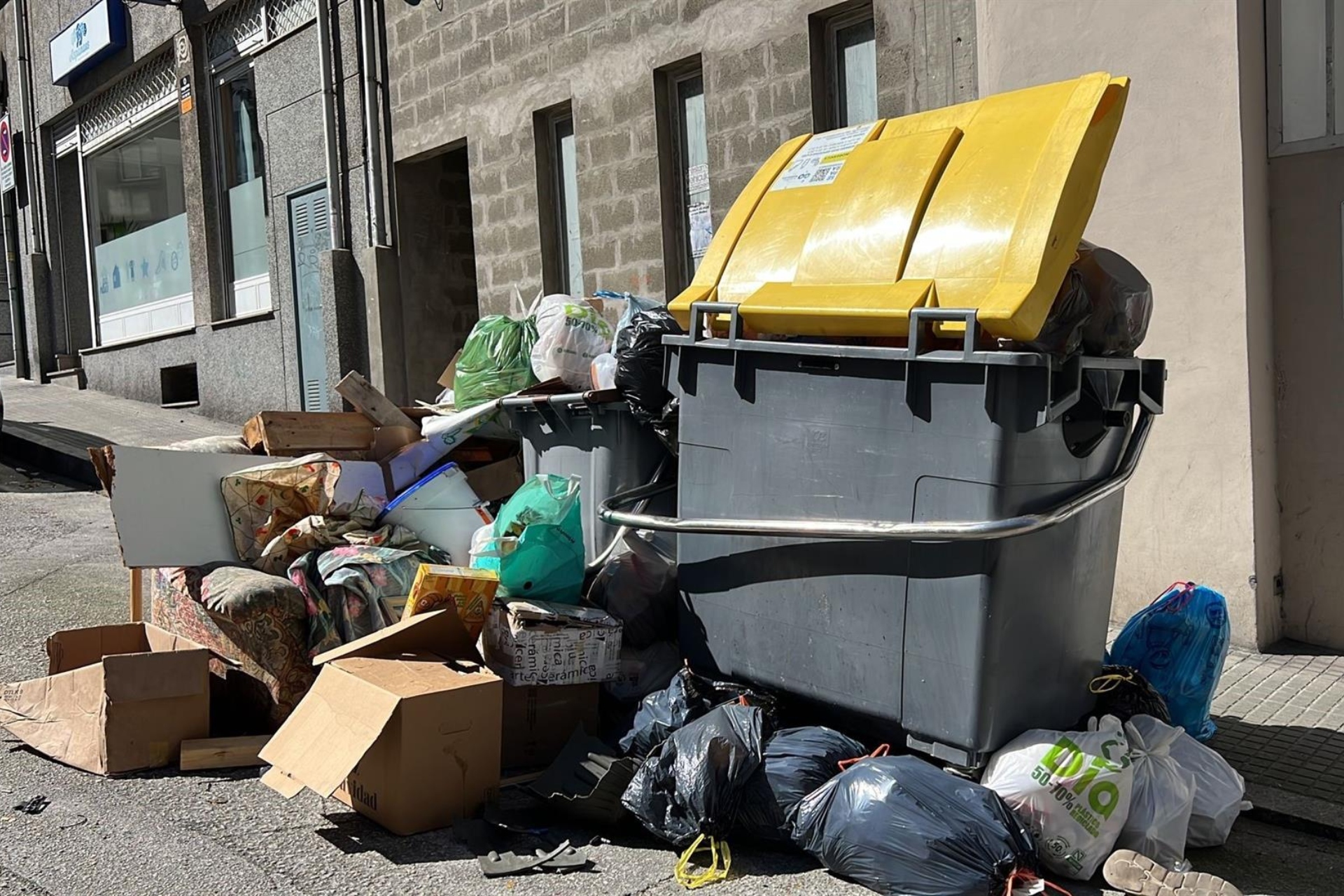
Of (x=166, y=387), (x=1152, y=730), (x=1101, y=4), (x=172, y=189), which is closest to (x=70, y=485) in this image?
(x=166, y=387)

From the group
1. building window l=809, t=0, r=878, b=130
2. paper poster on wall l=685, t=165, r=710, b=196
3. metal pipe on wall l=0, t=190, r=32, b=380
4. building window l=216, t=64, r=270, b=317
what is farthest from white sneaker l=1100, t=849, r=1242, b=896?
metal pipe on wall l=0, t=190, r=32, b=380

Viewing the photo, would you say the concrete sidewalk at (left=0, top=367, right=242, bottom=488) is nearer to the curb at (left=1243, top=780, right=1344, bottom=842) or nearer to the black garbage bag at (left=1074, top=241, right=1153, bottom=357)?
the black garbage bag at (left=1074, top=241, right=1153, bottom=357)

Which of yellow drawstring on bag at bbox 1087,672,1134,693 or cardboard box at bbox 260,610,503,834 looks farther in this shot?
yellow drawstring on bag at bbox 1087,672,1134,693

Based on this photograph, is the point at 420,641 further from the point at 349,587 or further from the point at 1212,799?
the point at 1212,799

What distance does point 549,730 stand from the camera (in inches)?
149

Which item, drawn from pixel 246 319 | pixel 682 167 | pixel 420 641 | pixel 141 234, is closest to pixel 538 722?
pixel 420 641

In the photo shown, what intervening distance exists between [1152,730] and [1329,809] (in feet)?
2.00

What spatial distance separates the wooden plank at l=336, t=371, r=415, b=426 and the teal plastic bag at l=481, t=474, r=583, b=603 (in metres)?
1.20

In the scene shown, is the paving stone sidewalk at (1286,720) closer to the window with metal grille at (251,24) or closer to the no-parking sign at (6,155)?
the window with metal grille at (251,24)

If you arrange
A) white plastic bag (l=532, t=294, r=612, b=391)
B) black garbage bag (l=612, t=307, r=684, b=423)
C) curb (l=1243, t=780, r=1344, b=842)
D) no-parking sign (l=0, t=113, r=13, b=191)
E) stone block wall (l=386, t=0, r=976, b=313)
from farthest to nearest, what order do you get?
no-parking sign (l=0, t=113, r=13, b=191) < stone block wall (l=386, t=0, r=976, b=313) < white plastic bag (l=532, t=294, r=612, b=391) < black garbage bag (l=612, t=307, r=684, b=423) < curb (l=1243, t=780, r=1344, b=842)

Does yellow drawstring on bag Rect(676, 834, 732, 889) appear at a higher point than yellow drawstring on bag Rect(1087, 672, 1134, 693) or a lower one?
lower

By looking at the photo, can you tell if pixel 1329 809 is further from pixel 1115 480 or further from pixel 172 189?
pixel 172 189

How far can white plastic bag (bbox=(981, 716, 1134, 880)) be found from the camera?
2.97 m

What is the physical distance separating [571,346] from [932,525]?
1.96 m
